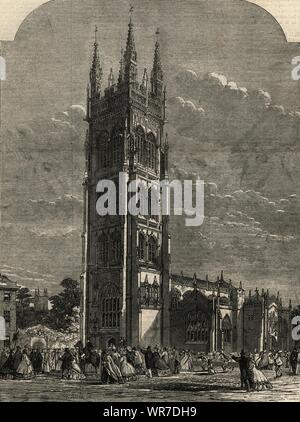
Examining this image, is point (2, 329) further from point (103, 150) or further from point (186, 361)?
point (103, 150)

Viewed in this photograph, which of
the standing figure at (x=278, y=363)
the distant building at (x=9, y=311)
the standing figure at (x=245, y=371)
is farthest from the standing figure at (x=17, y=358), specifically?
the standing figure at (x=278, y=363)

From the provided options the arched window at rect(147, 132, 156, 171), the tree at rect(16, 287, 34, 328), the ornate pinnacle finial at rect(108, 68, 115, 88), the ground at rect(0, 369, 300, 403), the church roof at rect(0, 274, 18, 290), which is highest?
the ornate pinnacle finial at rect(108, 68, 115, 88)

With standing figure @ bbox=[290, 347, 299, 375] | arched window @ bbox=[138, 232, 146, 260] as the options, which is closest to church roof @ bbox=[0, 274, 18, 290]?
arched window @ bbox=[138, 232, 146, 260]

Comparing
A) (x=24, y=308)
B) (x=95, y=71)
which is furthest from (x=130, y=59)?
(x=24, y=308)

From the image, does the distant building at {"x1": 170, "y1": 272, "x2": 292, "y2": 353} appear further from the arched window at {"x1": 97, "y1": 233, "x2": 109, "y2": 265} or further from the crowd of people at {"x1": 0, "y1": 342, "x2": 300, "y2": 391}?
the arched window at {"x1": 97, "y1": 233, "x2": 109, "y2": 265}

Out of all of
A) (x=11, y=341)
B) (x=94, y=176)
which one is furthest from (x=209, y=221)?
(x=11, y=341)

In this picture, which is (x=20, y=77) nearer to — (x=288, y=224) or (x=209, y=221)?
(x=209, y=221)

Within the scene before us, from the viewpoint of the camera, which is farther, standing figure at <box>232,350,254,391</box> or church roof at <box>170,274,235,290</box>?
church roof at <box>170,274,235,290</box>

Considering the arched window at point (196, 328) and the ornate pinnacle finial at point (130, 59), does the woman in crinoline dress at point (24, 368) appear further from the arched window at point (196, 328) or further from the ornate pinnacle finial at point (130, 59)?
the ornate pinnacle finial at point (130, 59)
